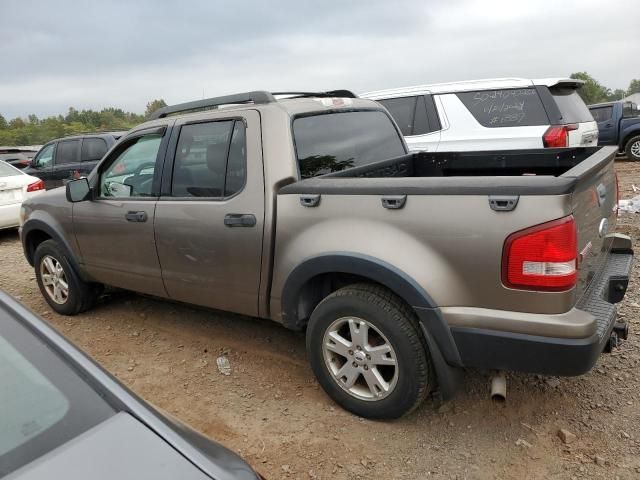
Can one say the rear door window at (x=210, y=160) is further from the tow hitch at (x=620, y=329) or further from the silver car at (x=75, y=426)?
the tow hitch at (x=620, y=329)

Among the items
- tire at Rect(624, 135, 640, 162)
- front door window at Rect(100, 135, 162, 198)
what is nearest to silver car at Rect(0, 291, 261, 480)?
front door window at Rect(100, 135, 162, 198)

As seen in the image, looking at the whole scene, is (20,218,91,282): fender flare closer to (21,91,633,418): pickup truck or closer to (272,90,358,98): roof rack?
(21,91,633,418): pickup truck

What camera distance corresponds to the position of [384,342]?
278 centimetres

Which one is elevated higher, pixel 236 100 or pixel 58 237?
pixel 236 100

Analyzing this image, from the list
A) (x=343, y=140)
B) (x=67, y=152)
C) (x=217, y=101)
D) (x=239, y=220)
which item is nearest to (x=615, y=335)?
(x=343, y=140)

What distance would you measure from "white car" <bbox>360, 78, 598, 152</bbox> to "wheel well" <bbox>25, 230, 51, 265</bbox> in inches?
182

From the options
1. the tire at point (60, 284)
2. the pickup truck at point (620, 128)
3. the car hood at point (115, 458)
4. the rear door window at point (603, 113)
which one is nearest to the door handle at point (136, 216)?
the tire at point (60, 284)

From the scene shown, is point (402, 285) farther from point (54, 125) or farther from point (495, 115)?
point (54, 125)

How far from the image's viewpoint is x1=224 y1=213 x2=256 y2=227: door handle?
3072 millimetres

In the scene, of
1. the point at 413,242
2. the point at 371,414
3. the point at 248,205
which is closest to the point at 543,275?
the point at 413,242

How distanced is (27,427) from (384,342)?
73.9 inches

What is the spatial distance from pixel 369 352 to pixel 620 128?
41.8 feet

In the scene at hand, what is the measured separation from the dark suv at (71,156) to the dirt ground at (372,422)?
687 centimetres

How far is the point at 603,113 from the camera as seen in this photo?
42.9ft
